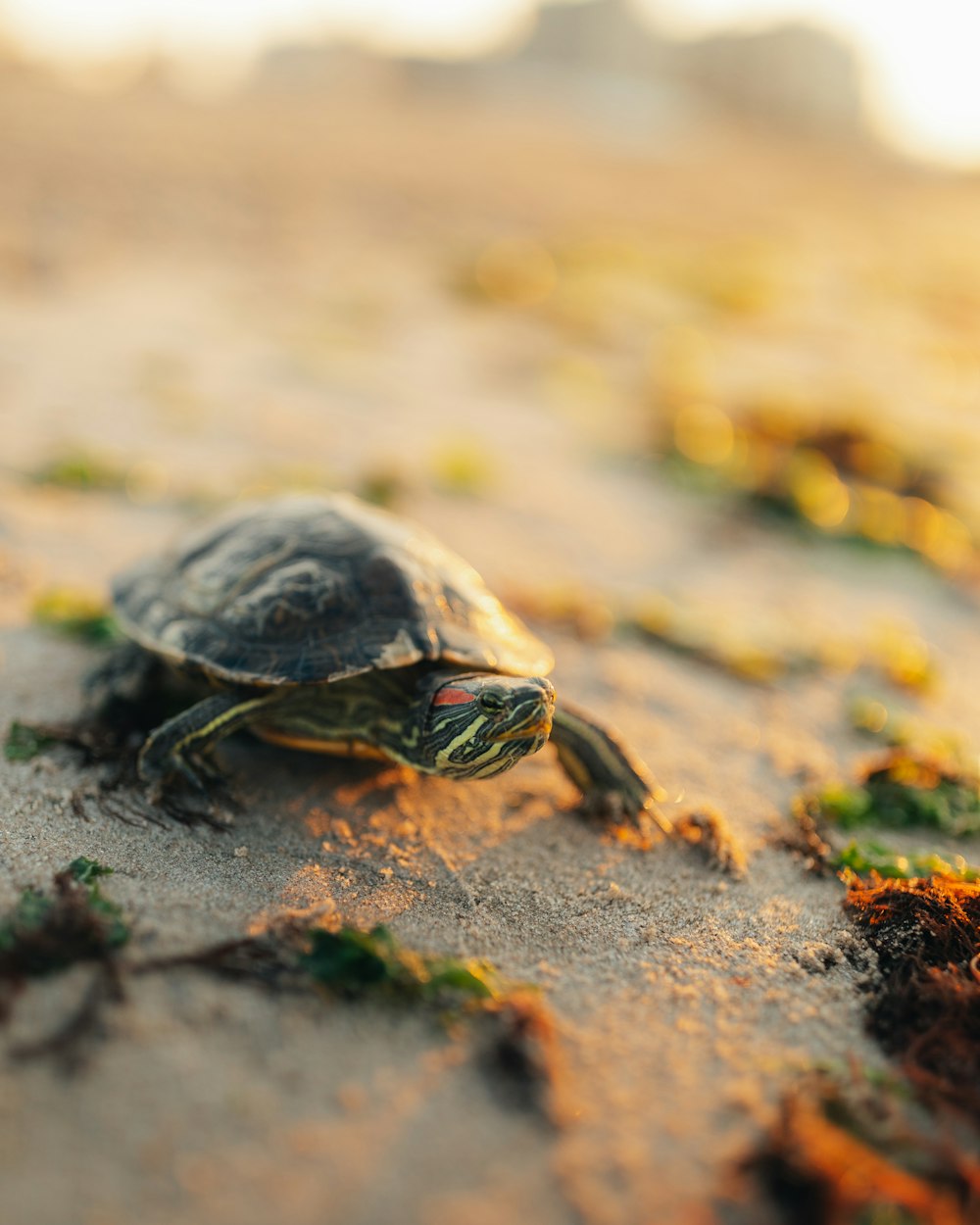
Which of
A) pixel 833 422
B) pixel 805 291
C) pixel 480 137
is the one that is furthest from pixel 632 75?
pixel 833 422

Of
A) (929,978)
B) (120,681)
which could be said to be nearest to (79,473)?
(120,681)

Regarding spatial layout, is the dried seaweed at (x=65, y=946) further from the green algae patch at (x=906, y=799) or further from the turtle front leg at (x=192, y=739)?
the green algae patch at (x=906, y=799)

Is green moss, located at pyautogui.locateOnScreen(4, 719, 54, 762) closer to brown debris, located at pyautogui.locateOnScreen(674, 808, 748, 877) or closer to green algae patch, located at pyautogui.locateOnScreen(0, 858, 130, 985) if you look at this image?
green algae patch, located at pyautogui.locateOnScreen(0, 858, 130, 985)

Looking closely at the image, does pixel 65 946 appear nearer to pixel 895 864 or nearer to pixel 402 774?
pixel 402 774

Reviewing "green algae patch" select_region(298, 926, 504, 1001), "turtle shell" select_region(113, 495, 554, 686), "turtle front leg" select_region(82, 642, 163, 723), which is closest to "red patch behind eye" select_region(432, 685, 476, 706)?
"turtle shell" select_region(113, 495, 554, 686)

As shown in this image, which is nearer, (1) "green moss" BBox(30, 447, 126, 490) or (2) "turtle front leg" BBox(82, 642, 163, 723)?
(2) "turtle front leg" BBox(82, 642, 163, 723)

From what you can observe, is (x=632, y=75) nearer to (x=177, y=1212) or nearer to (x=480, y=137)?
(x=480, y=137)

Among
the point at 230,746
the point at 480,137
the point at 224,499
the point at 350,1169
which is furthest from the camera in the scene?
the point at 480,137
